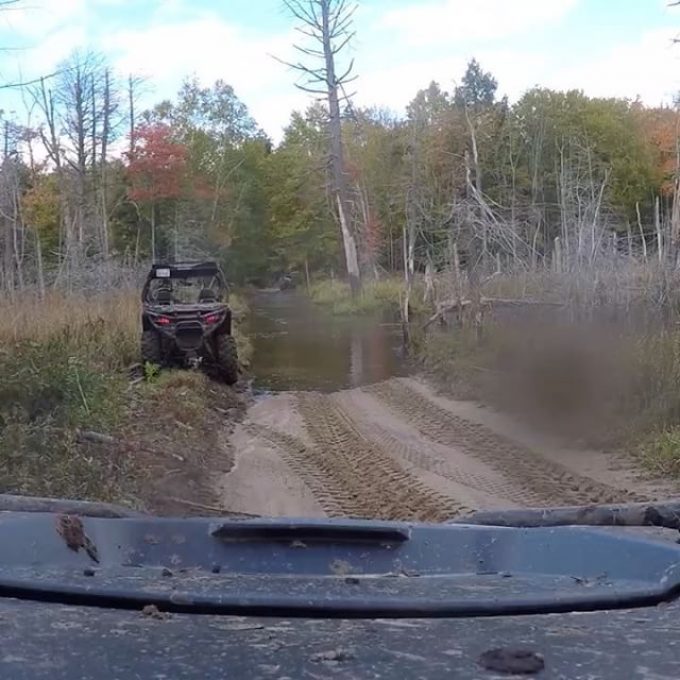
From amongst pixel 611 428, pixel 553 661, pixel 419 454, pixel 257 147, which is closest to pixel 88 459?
pixel 419 454

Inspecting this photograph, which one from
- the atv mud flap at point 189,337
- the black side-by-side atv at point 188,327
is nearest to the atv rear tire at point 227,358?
the black side-by-side atv at point 188,327

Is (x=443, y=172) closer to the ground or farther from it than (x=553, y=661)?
farther from it

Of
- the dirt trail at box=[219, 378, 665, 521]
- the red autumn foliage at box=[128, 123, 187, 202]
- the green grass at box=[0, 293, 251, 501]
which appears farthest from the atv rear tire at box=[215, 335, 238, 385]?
the red autumn foliage at box=[128, 123, 187, 202]

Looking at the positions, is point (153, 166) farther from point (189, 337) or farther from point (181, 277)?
point (189, 337)

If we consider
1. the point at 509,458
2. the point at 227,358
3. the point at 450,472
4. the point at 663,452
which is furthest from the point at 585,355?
the point at 227,358

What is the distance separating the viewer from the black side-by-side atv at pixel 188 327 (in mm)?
13516

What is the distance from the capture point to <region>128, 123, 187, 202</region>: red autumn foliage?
37469mm

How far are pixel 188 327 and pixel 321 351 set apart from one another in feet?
23.5

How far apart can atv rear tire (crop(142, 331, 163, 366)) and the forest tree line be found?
9.74 metres

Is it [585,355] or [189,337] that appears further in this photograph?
[189,337]

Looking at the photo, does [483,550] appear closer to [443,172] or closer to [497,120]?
[443,172]

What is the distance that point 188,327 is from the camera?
13680mm

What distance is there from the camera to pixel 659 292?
12.6 m

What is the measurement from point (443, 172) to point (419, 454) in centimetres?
2240
